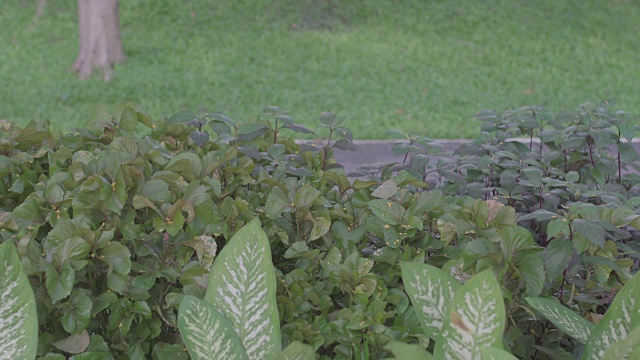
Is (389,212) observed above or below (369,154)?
above

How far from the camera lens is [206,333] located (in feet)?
4.64

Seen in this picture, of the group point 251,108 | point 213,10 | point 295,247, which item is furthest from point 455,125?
point 295,247

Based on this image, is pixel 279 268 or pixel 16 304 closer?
pixel 16 304

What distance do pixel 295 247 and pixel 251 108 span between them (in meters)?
7.15

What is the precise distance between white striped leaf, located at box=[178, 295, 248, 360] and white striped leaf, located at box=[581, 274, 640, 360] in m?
0.67

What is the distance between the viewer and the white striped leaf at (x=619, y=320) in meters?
1.38

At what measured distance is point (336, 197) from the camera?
2.26 m

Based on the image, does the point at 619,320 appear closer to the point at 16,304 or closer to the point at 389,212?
the point at 389,212

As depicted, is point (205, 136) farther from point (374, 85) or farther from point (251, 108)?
point (374, 85)

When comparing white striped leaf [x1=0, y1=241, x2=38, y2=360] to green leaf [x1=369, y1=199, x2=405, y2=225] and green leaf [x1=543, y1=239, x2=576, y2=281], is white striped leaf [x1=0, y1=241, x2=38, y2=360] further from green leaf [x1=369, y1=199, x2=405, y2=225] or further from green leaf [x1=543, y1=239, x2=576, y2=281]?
green leaf [x1=543, y1=239, x2=576, y2=281]

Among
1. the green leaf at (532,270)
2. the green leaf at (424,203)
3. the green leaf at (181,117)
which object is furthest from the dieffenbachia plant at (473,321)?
the green leaf at (181,117)

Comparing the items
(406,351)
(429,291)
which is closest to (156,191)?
(429,291)

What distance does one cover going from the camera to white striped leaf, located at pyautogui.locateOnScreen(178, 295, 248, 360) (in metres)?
1.41

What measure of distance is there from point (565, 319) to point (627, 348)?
0.39 meters
